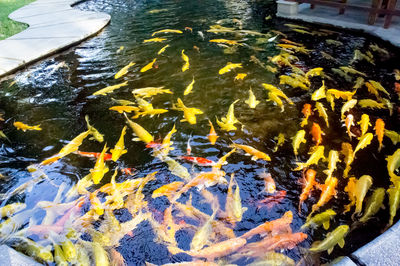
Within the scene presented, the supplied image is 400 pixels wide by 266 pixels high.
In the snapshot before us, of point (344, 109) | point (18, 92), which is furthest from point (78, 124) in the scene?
point (344, 109)

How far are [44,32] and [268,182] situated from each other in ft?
28.9

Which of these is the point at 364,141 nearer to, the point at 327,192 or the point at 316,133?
the point at 316,133

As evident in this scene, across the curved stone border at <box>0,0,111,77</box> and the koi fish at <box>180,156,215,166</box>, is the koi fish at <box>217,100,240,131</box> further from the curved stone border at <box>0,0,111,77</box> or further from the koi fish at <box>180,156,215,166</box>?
the curved stone border at <box>0,0,111,77</box>

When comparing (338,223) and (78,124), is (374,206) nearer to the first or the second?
(338,223)

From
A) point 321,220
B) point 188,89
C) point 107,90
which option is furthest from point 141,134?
point 321,220

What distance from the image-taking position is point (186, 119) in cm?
470

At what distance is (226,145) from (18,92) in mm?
4902

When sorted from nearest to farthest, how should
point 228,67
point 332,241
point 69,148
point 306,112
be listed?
point 332,241, point 69,148, point 306,112, point 228,67

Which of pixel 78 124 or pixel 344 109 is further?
pixel 78 124

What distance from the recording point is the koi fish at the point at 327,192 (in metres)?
3.13

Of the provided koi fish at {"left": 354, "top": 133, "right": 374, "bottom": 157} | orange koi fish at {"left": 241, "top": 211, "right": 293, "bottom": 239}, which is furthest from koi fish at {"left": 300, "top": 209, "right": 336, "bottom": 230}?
koi fish at {"left": 354, "top": 133, "right": 374, "bottom": 157}

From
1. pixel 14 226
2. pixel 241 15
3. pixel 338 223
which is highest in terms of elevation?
pixel 241 15

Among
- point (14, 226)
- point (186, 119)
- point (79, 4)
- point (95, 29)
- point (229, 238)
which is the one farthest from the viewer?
point (79, 4)

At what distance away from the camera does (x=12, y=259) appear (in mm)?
2473
